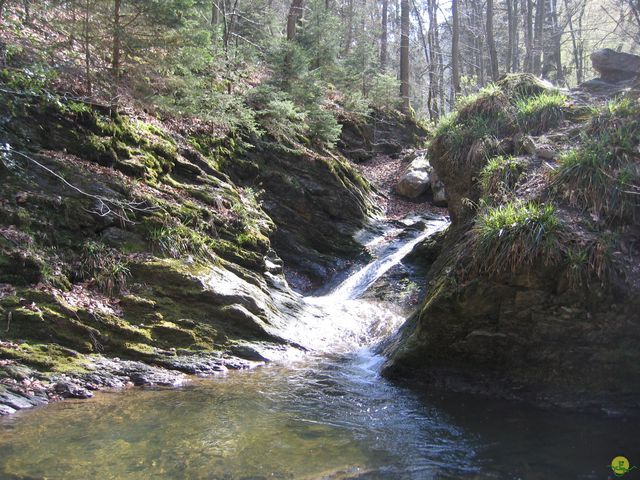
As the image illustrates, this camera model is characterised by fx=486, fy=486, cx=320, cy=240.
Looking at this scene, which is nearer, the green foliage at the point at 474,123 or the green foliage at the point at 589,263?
the green foliage at the point at 589,263

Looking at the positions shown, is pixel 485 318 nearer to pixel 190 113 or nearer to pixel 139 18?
pixel 190 113

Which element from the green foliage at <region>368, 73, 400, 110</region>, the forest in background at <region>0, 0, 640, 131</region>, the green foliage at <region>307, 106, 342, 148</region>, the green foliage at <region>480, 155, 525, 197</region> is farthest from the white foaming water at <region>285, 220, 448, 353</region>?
the green foliage at <region>368, 73, 400, 110</region>

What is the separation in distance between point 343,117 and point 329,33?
11.1 feet

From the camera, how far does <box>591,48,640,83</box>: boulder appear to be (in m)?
10.9

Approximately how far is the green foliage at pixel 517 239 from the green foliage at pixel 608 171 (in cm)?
57

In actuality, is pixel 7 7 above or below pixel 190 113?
above

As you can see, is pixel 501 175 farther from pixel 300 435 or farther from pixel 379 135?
pixel 379 135

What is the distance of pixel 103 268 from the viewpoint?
7.67 m

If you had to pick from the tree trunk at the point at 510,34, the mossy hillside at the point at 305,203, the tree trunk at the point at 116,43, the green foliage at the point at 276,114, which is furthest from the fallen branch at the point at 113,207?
the tree trunk at the point at 510,34

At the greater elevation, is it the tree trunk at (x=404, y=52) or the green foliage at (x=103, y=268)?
the tree trunk at (x=404, y=52)

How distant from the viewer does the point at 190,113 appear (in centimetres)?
1154

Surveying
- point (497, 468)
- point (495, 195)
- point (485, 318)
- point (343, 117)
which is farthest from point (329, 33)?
point (497, 468)

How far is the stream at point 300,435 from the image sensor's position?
4.16 metres

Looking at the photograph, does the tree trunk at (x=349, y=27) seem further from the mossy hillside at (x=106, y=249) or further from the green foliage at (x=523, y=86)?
the mossy hillside at (x=106, y=249)
